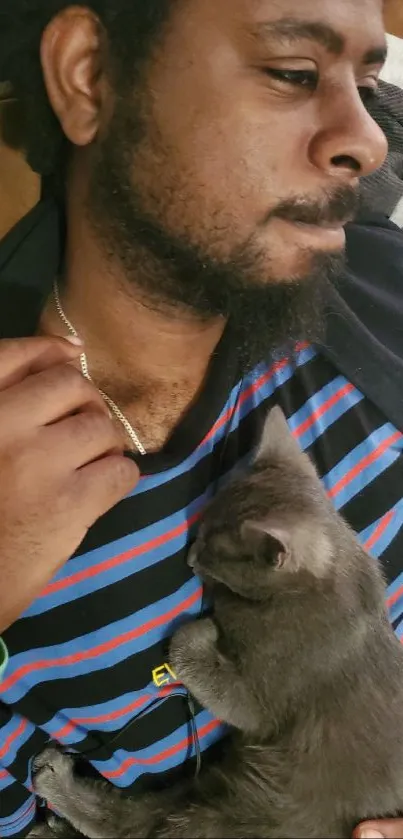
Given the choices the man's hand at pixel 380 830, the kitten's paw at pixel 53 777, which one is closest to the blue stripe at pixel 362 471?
the man's hand at pixel 380 830

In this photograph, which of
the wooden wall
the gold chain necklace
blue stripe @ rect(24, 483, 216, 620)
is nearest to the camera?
blue stripe @ rect(24, 483, 216, 620)

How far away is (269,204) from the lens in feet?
2.48

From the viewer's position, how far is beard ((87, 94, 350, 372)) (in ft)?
2.63

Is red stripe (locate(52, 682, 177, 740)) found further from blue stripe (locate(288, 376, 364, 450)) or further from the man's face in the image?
the man's face

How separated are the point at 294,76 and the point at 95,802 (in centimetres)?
80

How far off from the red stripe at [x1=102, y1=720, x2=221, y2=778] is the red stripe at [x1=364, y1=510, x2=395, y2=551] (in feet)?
0.92

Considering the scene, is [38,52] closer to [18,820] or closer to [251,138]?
[251,138]

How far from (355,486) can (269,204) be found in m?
0.35

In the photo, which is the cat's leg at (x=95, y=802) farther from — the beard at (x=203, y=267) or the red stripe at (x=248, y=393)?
the beard at (x=203, y=267)

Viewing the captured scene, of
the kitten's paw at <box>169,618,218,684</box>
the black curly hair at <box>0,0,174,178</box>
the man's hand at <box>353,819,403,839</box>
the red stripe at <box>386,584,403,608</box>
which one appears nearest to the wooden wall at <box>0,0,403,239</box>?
the black curly hair at <box>0,0,174,178</box>

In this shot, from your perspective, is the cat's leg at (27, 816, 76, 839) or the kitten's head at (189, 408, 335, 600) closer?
the kitten's head at (189, 408, 335, 600)

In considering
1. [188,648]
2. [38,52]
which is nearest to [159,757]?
[188,648]

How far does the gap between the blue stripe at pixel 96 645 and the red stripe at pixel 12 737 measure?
4cm

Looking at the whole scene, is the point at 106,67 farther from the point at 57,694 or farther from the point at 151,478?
the point at 57,694
